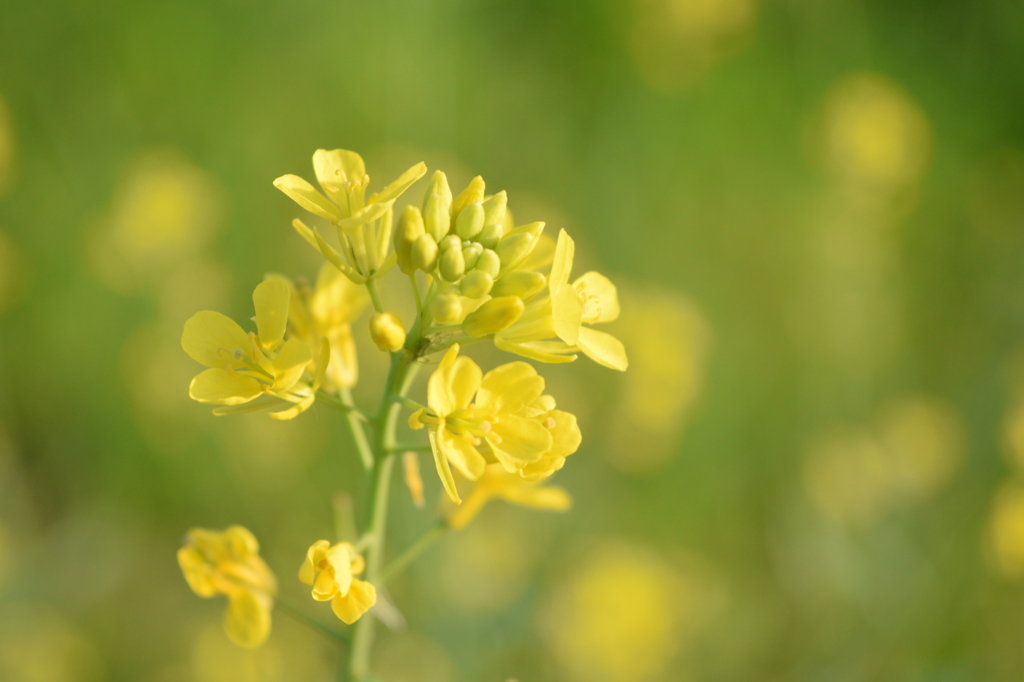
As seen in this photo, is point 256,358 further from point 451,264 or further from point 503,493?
point 503,493

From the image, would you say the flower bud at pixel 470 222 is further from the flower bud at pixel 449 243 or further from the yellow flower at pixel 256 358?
the yellow flower at pixel 256 358

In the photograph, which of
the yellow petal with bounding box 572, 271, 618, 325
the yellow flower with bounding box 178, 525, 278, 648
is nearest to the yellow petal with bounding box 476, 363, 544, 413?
the yellow petal with bounding box 572, 271, 618, 325

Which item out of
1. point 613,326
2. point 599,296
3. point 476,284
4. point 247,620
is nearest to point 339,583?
point 247,620

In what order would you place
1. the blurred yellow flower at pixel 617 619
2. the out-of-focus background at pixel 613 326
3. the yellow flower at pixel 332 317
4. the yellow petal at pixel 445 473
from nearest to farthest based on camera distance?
the yellow petal at pixel 445 473 → the yellow flower at pixel 332 317 → the blurred yellow flower at pixel 617 619 → the out-of-focus background at pixel 613 326

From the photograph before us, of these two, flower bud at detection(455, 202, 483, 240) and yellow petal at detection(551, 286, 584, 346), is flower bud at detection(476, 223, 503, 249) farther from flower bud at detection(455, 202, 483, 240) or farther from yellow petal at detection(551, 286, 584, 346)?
yellow petal at detection(551, 286, 584, 346)

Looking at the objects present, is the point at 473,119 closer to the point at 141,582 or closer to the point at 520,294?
the point at 141,582

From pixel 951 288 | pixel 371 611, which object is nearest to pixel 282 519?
pixel 371 611

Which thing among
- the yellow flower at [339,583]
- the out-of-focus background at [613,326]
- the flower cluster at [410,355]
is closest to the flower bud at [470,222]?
the flower cluster at [410,355]
